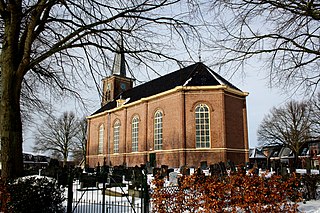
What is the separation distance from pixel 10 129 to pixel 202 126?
2117 cm

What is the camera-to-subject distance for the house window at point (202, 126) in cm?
2736

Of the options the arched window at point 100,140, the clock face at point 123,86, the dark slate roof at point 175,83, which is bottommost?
the arched window at point 100,140

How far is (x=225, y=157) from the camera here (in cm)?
2634

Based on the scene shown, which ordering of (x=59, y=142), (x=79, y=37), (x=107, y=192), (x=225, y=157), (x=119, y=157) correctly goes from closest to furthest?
(x=79, y=37) < (x=107, y=192) < (x=225, y=157) < (x=119, y=157) < (x=59, y=142)

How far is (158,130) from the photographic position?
31.0 meters

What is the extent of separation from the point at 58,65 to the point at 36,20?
1.82 meters

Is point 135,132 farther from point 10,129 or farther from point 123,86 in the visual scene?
point 10,129

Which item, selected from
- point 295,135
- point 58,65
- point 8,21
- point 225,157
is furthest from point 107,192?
point 295,135

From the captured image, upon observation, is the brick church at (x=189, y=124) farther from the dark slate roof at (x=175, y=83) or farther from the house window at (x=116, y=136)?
the house window at (x=116, y=136)

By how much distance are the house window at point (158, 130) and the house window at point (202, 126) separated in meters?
4.64

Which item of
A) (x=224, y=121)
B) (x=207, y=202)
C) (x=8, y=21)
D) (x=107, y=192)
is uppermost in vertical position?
(x=8, y=21)

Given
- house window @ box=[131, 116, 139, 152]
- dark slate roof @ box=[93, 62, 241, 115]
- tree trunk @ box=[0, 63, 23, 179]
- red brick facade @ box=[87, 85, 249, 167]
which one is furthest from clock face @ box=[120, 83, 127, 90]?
tree trunk @ box=[0, 63, 23, 179]

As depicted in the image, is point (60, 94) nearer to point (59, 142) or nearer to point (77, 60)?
point (77, 60)

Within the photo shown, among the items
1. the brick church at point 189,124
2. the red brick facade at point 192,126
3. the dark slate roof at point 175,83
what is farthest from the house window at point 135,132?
the dark slate roof at point 175,83
